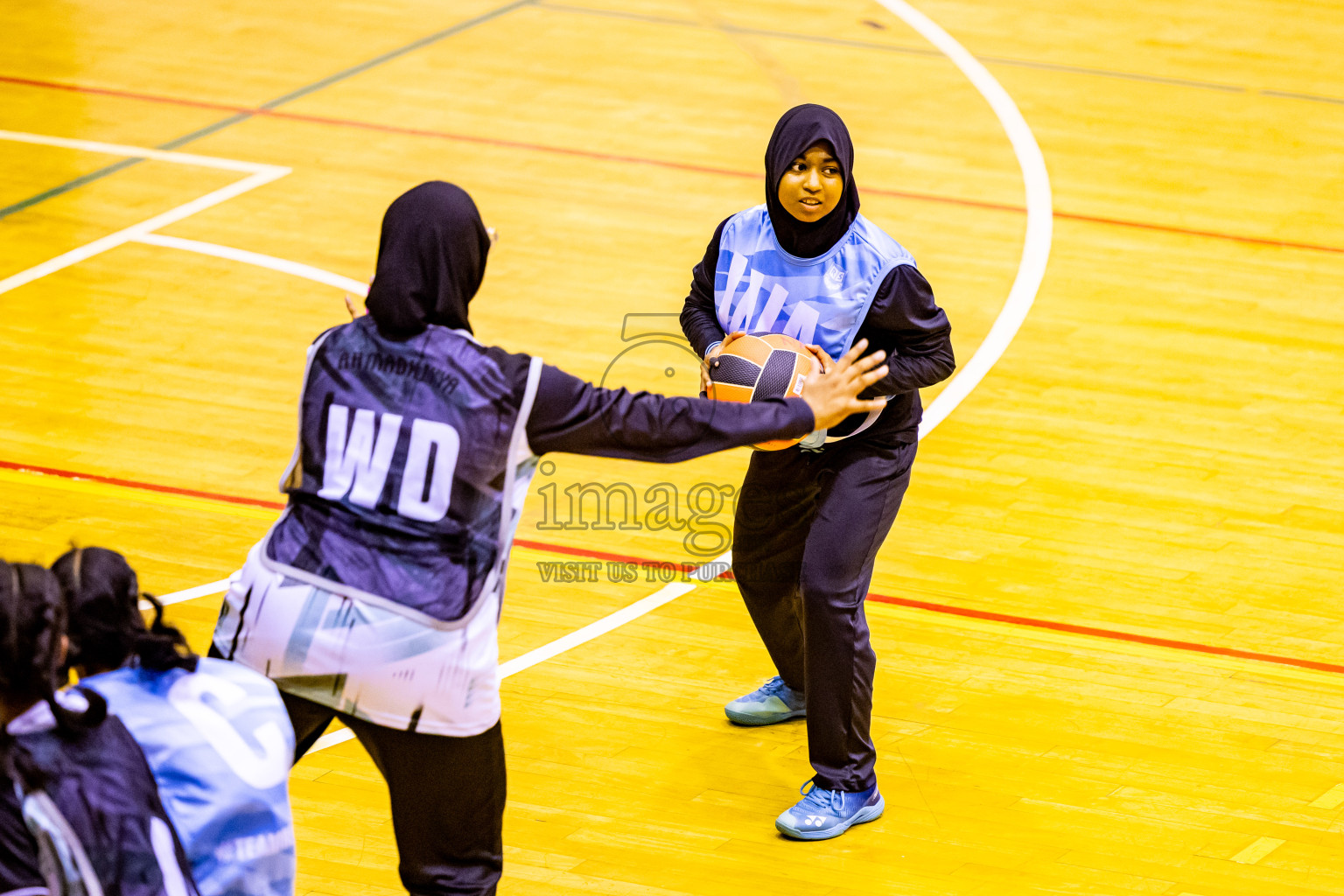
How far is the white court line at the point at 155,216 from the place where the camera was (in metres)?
7.56

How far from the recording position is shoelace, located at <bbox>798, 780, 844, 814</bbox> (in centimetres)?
413

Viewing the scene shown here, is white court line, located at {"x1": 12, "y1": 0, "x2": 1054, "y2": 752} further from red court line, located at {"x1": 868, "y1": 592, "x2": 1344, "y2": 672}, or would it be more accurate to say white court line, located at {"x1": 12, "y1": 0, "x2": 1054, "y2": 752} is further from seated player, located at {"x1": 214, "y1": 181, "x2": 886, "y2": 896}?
seated player, located at {"x1": 214, "y1": 181, "x2": 886, "y2": 896}

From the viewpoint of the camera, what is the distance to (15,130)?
9.13 m

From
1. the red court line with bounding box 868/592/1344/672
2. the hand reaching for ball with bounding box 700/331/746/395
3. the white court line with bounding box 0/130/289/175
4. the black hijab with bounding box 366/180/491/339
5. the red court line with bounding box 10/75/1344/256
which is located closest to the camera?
the black hijab with bounding box 366/180/491/339

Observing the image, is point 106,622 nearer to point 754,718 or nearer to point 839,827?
point 839,827

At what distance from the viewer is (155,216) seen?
8.18 meters

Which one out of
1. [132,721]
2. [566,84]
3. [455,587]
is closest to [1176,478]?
[455,587]

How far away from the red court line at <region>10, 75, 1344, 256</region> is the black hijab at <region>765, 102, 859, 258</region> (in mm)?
4637

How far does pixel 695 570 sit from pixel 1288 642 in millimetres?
2047

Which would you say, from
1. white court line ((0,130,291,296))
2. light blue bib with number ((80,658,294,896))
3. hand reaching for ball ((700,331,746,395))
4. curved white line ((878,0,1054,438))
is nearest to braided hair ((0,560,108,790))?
light blue bib with number ((80,658,294,896))

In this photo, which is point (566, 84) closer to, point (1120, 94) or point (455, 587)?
point (1120, 94)

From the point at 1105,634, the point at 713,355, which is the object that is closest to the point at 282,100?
the point at 713,355

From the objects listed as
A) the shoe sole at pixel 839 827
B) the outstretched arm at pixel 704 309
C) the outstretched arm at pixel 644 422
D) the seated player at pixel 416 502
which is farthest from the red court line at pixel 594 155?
the seated player at pixel 416 502

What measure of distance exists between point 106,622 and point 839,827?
2.21 m
